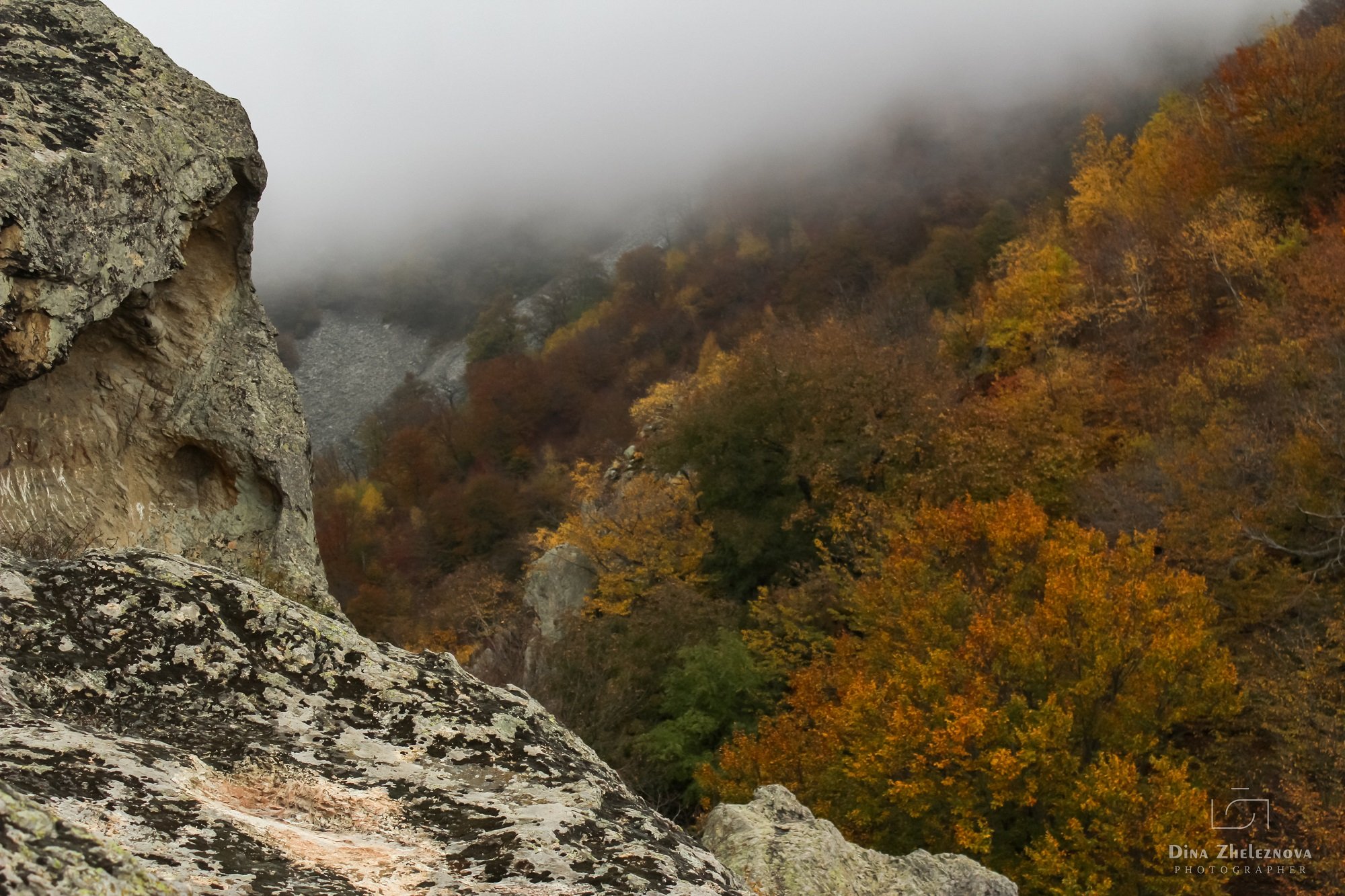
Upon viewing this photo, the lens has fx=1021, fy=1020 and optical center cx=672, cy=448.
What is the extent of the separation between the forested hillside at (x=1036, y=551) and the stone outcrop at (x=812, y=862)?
822 centimetres

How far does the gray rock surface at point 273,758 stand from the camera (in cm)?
414

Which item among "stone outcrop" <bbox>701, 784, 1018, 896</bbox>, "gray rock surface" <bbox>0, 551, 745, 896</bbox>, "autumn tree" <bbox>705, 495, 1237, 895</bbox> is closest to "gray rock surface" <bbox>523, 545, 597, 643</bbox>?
"autumn tree" <bbox>705, 495, 1237, 895</bbox>

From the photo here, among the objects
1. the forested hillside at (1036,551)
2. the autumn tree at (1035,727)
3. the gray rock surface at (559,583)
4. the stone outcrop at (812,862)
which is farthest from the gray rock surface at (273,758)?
the gray rock surface at (559,583)

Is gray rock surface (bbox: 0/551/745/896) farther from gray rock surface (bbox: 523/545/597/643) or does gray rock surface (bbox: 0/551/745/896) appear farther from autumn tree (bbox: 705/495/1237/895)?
gray rock surface (bbox: 523/545/597/643)

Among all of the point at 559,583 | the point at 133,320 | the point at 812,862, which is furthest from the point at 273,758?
the point at 559,583

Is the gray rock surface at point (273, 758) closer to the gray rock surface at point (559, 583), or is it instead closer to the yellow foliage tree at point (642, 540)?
the yellow foliage tree at point (642, 540)

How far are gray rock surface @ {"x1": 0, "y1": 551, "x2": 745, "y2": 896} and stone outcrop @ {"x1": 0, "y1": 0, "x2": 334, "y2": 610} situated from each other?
265 cm

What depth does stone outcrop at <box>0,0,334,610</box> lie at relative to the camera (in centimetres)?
733

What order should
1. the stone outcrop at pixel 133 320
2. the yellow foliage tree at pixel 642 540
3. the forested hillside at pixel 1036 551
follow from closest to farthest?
1. the stone outcrop at pixel 133 320
2. the forested hillside at pixel 1036 551
3. the yellow foliage tree at pixel 642 540

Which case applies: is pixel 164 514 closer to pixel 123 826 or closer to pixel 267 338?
pixel 267 338

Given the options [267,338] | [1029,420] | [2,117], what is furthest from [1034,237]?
[2,117]

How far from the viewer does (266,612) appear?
6.14m

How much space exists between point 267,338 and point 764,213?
4037 inches

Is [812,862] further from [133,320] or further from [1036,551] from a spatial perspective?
[1036,551]
